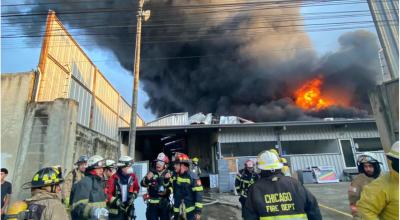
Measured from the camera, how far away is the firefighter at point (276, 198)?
2.11 metres

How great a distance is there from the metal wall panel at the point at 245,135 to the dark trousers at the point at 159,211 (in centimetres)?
901

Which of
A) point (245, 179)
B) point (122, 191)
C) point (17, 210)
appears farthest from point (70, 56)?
point (17, 210)

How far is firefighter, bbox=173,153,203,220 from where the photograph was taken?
152 inches

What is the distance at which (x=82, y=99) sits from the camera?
10.2 meters

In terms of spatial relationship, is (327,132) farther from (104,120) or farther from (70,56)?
(70,56)

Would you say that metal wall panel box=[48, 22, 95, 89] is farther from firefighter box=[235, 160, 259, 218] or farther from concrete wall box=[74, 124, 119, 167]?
firefighter box=[235, 160, 259, 218]

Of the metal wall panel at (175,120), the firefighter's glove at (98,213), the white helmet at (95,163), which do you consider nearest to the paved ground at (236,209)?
the white helmet at (95,163)

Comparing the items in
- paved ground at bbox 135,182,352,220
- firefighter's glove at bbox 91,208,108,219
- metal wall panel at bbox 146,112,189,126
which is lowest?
paved ground at bbox 135,182,352,220

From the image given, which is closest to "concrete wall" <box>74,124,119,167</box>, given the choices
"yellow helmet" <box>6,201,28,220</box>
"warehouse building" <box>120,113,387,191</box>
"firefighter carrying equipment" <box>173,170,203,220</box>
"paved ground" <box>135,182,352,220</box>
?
"warehouse building" <box>120,113,387,191</box>

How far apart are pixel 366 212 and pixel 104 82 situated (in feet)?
43.9

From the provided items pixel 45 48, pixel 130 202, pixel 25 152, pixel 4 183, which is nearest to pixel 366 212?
pixel 130 202

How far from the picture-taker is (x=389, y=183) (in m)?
1.78

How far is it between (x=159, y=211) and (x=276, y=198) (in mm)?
3122

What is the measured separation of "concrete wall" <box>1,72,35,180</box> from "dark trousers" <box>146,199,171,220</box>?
463cm
